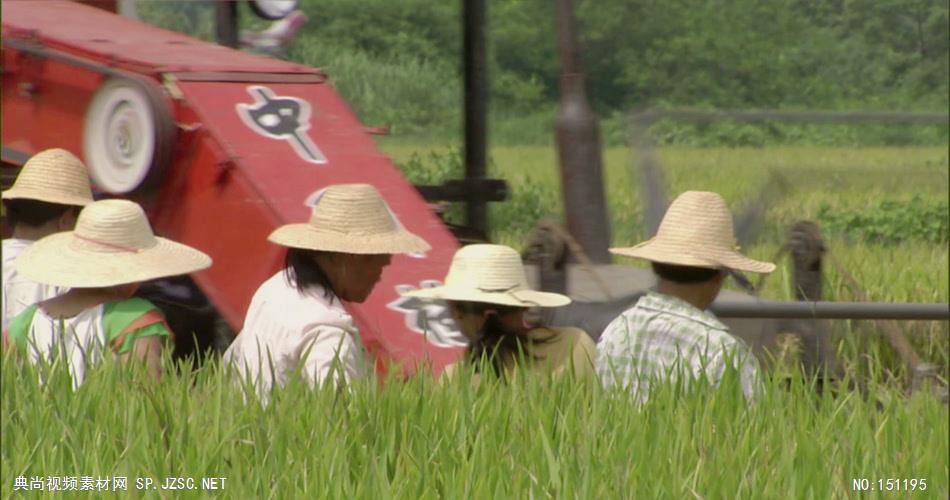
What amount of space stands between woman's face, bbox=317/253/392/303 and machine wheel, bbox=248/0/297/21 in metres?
2.38

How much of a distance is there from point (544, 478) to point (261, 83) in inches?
127

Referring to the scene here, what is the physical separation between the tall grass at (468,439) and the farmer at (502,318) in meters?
0.27

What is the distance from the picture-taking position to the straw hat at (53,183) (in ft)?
16.9

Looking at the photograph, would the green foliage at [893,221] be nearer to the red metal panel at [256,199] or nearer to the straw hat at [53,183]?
the red metal panel at [256,199]

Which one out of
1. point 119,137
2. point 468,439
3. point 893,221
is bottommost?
point 893,221

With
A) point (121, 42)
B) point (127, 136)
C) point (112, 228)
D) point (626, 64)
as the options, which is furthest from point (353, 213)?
point (626, 64)

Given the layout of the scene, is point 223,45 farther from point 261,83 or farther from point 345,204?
point 345,204

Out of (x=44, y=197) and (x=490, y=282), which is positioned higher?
(x=44, y=197)

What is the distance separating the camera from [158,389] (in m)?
3.81

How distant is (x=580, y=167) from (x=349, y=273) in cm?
161

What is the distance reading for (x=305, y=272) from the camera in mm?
4289

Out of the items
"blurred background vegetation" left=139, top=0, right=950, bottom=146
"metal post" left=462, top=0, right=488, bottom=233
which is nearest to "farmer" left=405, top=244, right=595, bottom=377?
"metal post" left=462, top=0, right=488, bottom=233

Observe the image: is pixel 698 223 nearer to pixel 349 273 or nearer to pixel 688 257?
pixel 688 257

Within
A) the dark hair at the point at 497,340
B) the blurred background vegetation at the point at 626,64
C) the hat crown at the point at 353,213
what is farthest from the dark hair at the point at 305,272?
the blurred background vegetation at the point at 626,64
